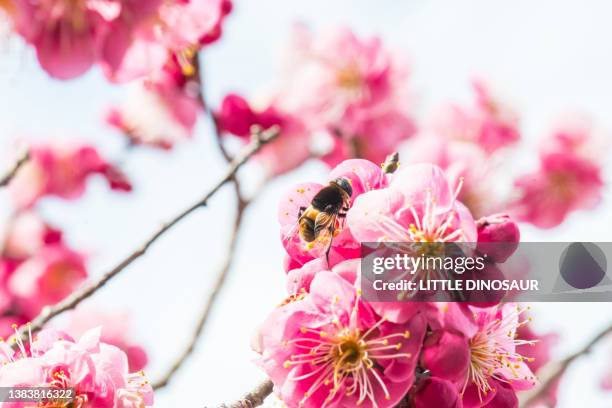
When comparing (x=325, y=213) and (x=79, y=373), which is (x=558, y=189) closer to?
(x=325, y=213)

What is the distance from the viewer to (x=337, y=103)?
189cm

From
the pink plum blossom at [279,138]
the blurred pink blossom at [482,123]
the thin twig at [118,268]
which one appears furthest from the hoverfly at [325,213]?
the blurred pink blossom at [482,123]

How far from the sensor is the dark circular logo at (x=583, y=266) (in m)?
0.68

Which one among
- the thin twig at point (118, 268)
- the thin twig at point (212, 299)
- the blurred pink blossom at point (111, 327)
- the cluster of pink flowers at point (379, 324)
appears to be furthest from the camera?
the blurred pink blossom at point (111, 327)

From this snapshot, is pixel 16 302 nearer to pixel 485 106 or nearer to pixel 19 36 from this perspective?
pixel 19 36

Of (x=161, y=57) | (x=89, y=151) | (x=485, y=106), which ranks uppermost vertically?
(x=161, y=57)

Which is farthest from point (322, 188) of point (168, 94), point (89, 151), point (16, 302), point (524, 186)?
point (524, 186)

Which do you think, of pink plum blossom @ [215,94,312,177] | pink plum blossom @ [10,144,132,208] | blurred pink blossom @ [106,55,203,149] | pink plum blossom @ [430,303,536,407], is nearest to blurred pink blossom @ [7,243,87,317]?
pink plum blossom @ [10,144,132,208]

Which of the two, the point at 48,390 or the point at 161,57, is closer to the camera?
the point at 48,390

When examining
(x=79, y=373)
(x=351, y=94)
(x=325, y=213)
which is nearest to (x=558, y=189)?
(x=351, y=94)

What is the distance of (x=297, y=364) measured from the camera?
62 cm

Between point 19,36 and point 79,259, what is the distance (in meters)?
0.88

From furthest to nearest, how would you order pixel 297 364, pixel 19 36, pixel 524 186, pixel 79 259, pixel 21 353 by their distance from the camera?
pixel 524 186 → pixel 79 259 → pixel 19 36 → pixel 21 353 → pixel 297 364

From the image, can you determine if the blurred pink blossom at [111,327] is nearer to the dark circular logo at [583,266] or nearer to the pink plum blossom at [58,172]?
the pink plum blossom at [58,172]
